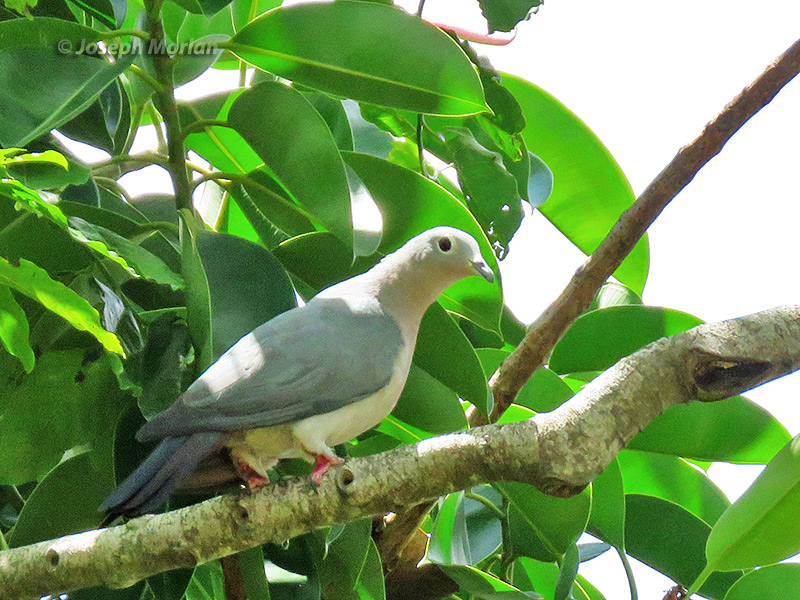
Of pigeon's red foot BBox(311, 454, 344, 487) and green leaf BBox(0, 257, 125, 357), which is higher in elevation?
green leaf BBox(0, 257, 125, 357)

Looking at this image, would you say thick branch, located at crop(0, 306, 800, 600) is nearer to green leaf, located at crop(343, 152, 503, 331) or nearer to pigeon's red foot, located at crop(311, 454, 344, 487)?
pigeon's red foot, located at crop(311, 454, 344, 487)

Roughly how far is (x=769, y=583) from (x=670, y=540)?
0.88ft

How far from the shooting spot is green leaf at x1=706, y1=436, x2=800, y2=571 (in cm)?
112

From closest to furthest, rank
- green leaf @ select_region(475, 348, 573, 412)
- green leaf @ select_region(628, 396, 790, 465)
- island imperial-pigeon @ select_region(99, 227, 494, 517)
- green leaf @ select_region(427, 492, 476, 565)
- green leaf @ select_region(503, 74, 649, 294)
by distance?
1. island imperial-pigeon @ select_region(99, 227, 494, 517)
2. green leaf @ select_region(427, 492, 476, 565)
3. green leaf @ select_region(628, 396, 790, 465)
4. green leaf @ select_region(475, 348, 573, 412)
5. green leaf @ select_region(503, 74, 649, 294)

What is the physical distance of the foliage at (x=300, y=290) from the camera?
124cm

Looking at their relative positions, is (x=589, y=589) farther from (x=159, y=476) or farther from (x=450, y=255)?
(x=159, y=476)

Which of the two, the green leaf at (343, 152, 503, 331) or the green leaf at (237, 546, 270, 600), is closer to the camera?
the green leaf at (237, 546, 270, 600)

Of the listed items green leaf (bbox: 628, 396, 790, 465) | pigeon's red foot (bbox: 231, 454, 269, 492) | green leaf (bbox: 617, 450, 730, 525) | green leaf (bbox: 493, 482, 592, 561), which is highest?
green leaf (bbox: 628, 396, 790, 465)

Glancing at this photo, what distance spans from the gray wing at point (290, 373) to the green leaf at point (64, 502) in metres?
0.33

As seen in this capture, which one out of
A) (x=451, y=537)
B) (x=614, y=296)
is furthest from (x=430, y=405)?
(x=614, y=296)

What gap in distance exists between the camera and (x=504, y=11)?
4.61ft

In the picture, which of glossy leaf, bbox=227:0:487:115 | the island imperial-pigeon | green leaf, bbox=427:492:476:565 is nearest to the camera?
the island imperial-pigeon

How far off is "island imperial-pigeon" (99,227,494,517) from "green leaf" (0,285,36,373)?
0.16 meters

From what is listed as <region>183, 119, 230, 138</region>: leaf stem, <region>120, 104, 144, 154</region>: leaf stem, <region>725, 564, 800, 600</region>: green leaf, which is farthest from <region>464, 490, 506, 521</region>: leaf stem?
<region>120, 104, 144, 154</region>: leaf stem
